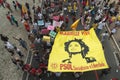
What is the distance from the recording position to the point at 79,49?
17094 mm

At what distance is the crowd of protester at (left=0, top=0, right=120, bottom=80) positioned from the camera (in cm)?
1966

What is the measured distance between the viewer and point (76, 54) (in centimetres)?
1669

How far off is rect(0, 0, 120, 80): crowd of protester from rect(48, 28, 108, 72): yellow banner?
6.63ft

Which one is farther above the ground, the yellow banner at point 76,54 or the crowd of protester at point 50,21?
the crowd of protester at point 50,21

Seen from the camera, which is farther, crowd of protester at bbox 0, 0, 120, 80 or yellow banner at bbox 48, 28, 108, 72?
crowd of protester at bbox 0, 0, 120, 80

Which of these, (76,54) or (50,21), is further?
(50,21)

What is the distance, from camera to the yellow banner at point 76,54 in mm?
15805

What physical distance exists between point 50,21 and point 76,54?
25.9ft

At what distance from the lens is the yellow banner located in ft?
51.9

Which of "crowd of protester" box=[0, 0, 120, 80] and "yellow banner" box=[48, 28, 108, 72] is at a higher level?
"crowd of protester" box=[0, 0, 120, 80]

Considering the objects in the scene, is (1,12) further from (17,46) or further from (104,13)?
(104,13)

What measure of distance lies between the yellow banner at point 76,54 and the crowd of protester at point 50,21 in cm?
202

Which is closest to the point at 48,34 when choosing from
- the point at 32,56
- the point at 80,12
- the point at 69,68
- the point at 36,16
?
the point at 32,56

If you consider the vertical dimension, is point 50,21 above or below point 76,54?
above
